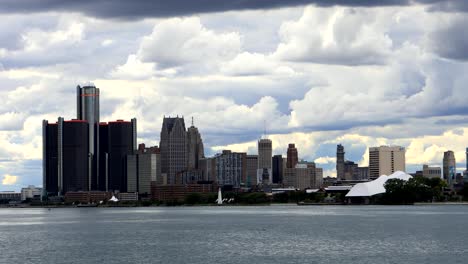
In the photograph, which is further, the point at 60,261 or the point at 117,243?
the point at 117,243

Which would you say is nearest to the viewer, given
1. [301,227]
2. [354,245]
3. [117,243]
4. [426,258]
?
[426,258]

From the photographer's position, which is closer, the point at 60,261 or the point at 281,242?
the point at 60,261

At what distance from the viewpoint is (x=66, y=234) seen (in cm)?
13875

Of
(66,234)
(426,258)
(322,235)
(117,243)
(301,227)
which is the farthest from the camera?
(301,227)

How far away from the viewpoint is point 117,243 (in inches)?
4424

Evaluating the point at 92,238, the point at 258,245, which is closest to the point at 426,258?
the point at 258,245

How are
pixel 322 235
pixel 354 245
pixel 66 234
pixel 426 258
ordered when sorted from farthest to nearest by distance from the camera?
pixel 66 234 < pixel 322 235 < pixel 354 245 < pixel 426 258

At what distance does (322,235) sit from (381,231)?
37.5ft

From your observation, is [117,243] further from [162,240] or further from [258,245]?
[258,245]

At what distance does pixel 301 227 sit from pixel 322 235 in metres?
24.0

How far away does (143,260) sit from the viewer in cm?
8938

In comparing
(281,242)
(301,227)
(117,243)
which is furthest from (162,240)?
(301,227)

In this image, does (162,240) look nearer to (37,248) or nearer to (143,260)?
(37,248)

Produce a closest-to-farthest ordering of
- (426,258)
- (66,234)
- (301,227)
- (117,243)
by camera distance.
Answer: (426,258) < (117,243) < (66,234) < (301,227)
